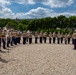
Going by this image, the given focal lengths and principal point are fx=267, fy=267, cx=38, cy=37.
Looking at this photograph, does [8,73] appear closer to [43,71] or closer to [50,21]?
[43,71]

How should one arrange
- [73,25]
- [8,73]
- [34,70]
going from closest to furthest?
[8,73] → [34,70] → [73,25]

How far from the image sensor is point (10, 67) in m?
12.6

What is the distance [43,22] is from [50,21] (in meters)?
2.67

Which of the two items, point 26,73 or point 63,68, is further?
point 63,68

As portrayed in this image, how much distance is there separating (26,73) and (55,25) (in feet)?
258

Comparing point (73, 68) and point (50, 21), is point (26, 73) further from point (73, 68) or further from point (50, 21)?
point (50, 21)

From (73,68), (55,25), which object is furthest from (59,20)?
(73,68)

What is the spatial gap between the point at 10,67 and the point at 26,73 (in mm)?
1602

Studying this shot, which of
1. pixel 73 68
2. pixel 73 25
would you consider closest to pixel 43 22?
pixel 73 25

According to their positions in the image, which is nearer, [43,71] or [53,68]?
[43,71]

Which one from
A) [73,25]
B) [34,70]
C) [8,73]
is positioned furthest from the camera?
[73,25]

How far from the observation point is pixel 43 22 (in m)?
90.4

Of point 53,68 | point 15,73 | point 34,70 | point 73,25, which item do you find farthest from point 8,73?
point 73,25

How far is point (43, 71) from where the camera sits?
38.9ft
